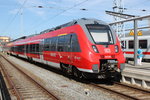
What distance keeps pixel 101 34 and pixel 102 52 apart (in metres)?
1.14

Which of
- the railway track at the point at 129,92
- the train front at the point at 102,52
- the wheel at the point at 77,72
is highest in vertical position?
the train front at the point at 102,52

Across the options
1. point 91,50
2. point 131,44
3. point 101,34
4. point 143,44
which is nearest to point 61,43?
point 101,34

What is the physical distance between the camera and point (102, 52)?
31.0ft

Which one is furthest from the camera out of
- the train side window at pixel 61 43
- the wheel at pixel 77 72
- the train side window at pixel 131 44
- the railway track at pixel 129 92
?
the train side window at pixel 131 44

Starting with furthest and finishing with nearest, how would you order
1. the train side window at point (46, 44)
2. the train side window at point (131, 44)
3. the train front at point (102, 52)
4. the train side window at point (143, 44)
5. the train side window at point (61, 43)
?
the train side window at point (131, 44) < the train side window at point (143, 44) < the train side window at point (46, 44) < the train side window at point (61, 43) < the train front at point (102, 52)

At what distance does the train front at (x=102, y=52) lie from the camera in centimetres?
923

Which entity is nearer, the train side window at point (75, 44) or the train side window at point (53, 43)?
the train side window at point (75, 44)

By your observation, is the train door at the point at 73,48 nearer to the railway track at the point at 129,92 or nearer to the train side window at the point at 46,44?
the railway track at the point at 129,92

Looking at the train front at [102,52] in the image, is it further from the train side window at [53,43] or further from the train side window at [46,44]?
the train side window at [46,44]

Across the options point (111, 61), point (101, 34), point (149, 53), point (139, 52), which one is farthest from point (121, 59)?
point (149, 53)

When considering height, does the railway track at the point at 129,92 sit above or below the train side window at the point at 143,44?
below

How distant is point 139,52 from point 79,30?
337 inches

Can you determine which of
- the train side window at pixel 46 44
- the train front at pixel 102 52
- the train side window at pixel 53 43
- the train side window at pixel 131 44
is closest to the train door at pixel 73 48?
the train front at pixel 102 52

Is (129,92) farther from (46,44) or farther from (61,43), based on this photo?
(46,44)
